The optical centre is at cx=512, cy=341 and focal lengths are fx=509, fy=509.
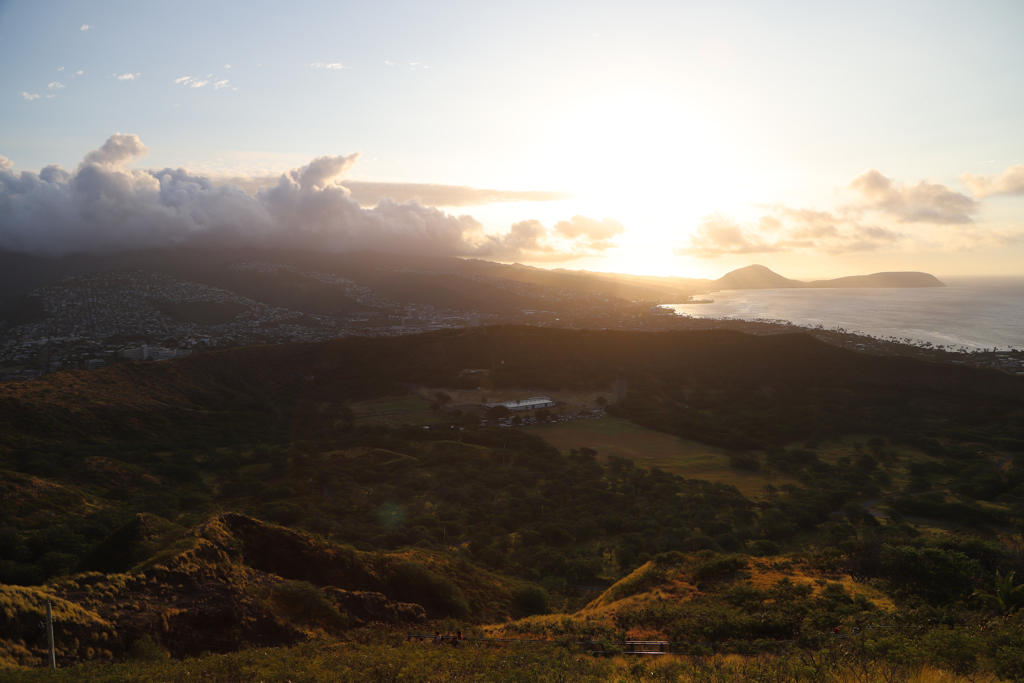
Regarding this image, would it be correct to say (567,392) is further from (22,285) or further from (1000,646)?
(22,285)

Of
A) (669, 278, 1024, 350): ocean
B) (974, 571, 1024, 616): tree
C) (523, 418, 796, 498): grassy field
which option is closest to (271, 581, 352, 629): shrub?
(974, 571, 1024, 616): tree

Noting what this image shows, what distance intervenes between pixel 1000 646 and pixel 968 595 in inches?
237

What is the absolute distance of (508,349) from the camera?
66562 mm

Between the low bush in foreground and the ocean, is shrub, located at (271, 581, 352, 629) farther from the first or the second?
the ocean

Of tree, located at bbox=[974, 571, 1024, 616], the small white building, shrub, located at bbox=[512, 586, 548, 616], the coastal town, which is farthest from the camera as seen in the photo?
the coastal town

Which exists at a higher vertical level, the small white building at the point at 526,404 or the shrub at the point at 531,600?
the small white building at the point at 526,404

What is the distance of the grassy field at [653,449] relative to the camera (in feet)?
112

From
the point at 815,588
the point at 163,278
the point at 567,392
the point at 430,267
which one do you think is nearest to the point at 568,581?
the point at 815,588

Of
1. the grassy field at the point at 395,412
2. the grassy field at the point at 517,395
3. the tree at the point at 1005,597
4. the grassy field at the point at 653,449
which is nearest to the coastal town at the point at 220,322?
the grassy field at the point at 395,412

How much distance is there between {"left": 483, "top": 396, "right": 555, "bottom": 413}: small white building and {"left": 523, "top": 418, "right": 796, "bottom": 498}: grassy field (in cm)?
457

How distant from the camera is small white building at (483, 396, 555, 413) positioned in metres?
50.5

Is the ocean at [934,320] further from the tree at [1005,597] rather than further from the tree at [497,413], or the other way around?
the tree at [1005,597]

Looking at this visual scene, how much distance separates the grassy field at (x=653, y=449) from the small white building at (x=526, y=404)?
15.0 ft

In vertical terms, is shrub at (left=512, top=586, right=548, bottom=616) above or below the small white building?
below
